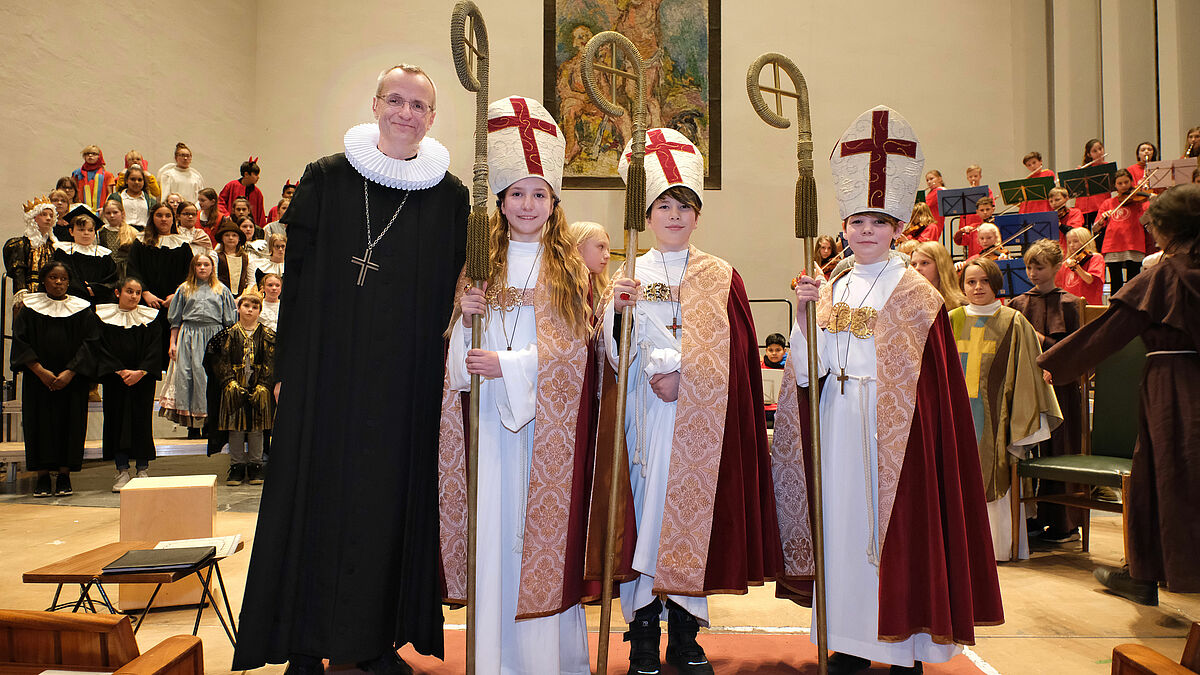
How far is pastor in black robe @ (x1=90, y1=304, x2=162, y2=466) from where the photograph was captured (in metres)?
7.68

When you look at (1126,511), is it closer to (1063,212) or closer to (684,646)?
(684,646)

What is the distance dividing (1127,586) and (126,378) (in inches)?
307

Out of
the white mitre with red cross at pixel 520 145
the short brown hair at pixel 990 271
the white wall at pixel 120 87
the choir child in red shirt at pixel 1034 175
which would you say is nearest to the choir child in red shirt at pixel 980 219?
the choir child in red shirt at pixel 1034 175

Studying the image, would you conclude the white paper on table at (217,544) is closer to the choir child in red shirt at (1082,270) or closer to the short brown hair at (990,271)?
the short brown hair at (990,271)

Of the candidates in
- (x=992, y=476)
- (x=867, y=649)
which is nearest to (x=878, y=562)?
(x=867, y=649)

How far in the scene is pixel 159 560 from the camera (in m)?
3.28

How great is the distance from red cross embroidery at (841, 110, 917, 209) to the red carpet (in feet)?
6.03

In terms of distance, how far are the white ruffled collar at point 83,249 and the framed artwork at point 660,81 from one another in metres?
7.83

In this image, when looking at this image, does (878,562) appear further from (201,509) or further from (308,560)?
(201,509)

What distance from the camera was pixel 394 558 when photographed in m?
3.00

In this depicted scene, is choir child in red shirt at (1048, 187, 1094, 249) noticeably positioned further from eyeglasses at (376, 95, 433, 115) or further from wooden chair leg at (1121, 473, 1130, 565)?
eyeglasses at (376, 95, 433, 115)

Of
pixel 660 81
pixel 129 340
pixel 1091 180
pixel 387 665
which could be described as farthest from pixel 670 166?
pixel 660 81

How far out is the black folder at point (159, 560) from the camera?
3.17 metres

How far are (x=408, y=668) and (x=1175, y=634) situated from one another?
3484 millimetres
